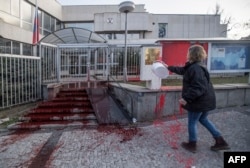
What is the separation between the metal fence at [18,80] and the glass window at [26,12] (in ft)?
29.6

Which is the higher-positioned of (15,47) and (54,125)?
(15,47)

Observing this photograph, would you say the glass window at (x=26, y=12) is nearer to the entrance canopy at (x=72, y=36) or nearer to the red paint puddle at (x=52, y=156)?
the entrance canopy at (x=72, y=36)

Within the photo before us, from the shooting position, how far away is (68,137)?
5.15 meters

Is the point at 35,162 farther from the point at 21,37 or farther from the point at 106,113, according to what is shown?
the point at 21,37

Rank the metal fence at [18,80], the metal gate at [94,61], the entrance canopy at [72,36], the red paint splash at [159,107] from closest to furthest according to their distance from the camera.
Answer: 1. the red paint splash at [159,107]
2. the metal fence at [18,80]
3. the metal gate at [94,61]
4. the entrance canopy at [72,36]

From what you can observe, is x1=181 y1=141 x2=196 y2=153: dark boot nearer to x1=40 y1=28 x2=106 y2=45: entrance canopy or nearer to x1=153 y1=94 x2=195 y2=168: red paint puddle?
x1=153 y1=94 x2=195 y2=168: red paint puddle

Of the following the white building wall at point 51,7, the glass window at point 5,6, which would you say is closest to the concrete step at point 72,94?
the glass window at point 5,6

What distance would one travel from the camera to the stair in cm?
616

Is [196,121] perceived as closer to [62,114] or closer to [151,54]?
[151,54]

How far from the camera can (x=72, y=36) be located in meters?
15.4

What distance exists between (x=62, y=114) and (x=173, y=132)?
3.36m

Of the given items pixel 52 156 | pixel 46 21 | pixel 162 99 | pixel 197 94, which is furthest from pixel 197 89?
pixel 46 21

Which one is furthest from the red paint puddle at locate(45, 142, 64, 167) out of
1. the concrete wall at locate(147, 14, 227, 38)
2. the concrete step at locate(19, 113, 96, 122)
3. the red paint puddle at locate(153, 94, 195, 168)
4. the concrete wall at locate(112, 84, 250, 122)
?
the concrete wall at locate(147, 14, 227, 38)

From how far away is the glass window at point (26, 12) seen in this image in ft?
53.4
